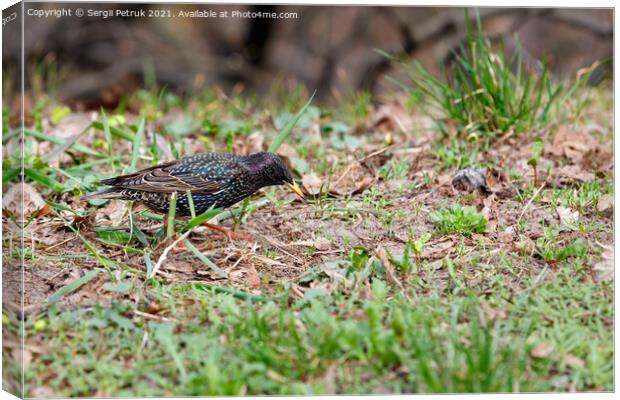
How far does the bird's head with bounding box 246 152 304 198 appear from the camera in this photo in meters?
4.85

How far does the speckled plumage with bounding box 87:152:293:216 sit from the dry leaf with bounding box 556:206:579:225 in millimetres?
1467

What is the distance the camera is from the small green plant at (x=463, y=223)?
458 centimetres

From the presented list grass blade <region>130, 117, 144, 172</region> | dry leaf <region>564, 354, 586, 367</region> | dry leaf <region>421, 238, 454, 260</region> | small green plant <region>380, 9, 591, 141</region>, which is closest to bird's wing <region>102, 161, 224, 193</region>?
grass blade <region>130, 117, 144, 172</region>

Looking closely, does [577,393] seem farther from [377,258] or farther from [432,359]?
[377,258]

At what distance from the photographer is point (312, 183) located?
5.25 metres

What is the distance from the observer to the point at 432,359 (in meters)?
3.53

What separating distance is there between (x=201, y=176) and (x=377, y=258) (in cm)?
118

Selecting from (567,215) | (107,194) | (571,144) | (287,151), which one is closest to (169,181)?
(107,194)

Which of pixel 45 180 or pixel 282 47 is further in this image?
pixel 282 47

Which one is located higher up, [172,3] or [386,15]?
[172,3]

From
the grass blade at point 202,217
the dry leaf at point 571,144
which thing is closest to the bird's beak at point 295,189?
the grass blade at point 202,217

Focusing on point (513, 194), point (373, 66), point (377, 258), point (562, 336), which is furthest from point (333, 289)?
point (373, 66)

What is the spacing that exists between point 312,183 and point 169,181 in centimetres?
87

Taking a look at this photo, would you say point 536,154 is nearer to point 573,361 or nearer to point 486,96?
point 486,96
